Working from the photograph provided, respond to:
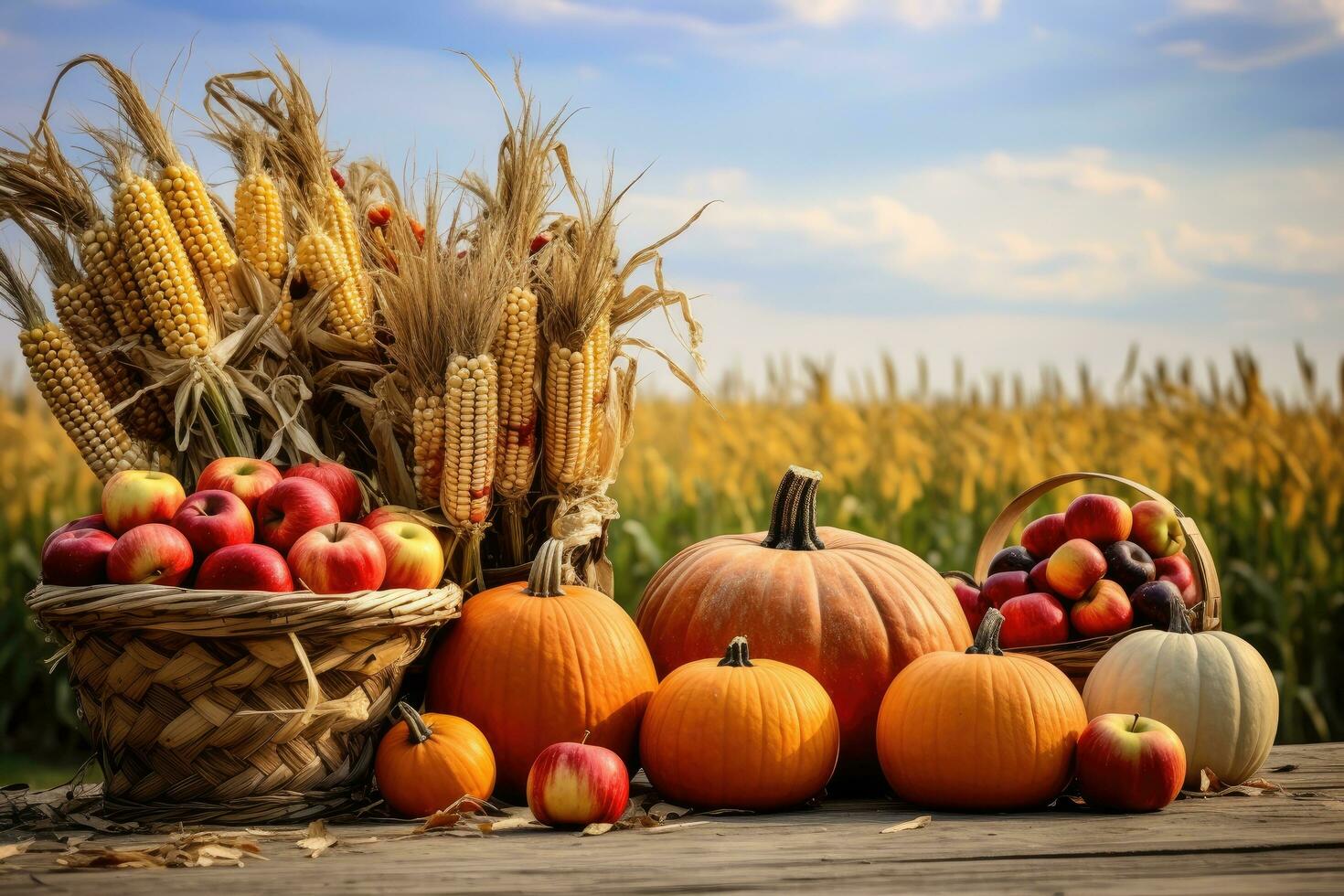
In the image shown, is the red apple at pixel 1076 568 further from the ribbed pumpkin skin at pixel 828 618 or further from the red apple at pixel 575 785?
the red apple at pixel 575 785

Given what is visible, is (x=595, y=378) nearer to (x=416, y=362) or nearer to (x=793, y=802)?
(x=416, y=362)

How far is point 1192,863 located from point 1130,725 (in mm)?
455

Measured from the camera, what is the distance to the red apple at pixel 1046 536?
341 centimetres

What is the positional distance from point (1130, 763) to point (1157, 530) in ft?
3.48

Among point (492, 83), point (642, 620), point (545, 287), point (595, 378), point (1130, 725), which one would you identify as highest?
point (492, 83)

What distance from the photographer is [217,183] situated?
321cm

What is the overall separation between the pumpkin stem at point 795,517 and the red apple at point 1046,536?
2.37ft

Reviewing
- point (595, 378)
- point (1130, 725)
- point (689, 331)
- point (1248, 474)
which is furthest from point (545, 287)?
point (1248, 474)

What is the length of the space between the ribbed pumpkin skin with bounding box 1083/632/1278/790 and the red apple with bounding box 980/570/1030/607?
20.8 inches

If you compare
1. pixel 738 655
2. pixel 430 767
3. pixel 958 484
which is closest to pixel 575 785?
pixel 430 767

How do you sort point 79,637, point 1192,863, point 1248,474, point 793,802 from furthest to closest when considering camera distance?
point 1248,474 → point 793,802 → point 79,637 → point 1192,863

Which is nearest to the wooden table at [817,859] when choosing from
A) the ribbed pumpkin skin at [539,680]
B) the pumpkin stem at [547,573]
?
the ribbed pumpkin skin at [539,680]

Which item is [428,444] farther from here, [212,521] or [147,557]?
[147,557]

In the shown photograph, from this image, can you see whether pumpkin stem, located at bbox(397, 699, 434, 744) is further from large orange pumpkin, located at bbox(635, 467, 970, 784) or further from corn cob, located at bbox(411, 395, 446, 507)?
large orange pumpkin, located at bbox(635, 467, 970, 784)
